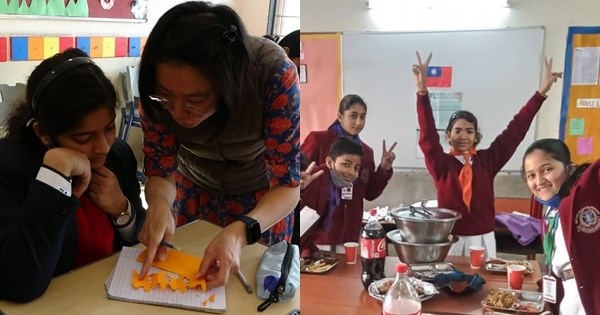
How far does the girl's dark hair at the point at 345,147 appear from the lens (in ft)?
1.71

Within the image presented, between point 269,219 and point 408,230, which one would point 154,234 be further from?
point 408,230

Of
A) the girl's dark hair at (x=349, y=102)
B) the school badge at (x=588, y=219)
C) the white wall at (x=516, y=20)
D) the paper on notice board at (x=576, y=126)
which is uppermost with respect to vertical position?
the white wall at (x=516, y=20)

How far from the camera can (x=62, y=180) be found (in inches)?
37.6

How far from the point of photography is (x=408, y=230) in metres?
0.52

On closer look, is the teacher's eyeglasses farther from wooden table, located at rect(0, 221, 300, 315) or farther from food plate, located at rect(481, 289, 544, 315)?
food plate, located at rect(481, 289, 544, 315)

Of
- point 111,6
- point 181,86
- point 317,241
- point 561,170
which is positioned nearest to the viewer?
point 561,170

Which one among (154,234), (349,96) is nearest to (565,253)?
(349,96)

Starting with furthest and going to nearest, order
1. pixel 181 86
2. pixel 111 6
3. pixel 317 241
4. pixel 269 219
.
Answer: pixel 111 6
pixel 269 219
pixel 181 86
pixel 317 241

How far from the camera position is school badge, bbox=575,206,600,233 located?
0.42m

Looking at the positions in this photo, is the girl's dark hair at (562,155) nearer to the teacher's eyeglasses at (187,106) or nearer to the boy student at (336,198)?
the boy student at (336,198)

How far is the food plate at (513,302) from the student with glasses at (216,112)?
1.59 ft

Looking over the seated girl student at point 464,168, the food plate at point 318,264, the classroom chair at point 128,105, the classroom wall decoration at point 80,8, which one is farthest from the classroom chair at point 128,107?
the seated girl student at point 464,168

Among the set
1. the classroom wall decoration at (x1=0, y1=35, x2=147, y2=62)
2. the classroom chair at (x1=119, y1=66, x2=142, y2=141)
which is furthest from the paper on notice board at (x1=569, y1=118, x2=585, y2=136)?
the classroom wall decoration at (x1=0, y1=35, x2=147, y2=62)

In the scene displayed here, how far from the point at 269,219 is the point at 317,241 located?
17.6 inches
